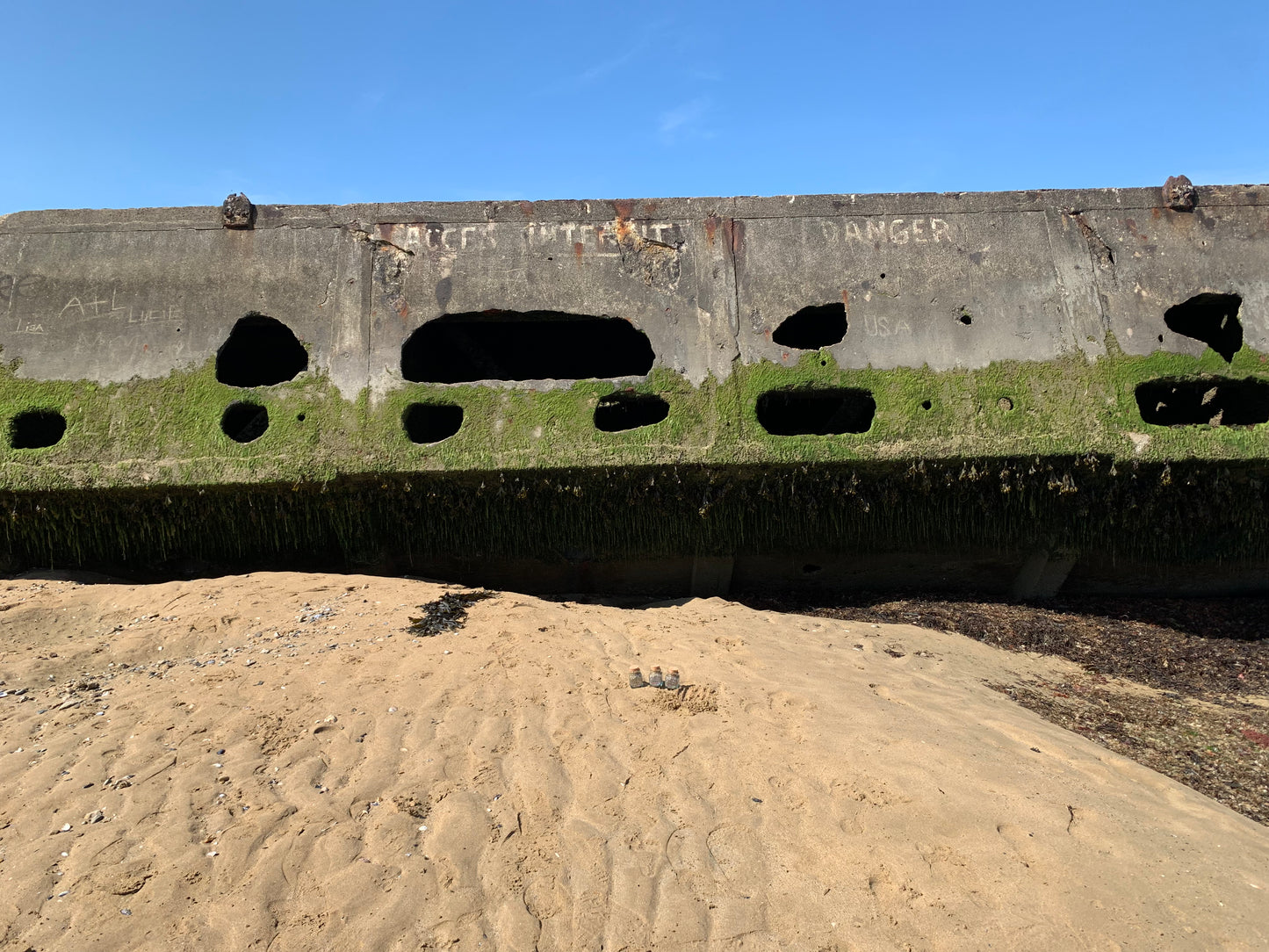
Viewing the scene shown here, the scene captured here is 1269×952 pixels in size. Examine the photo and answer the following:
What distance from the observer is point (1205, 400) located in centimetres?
723

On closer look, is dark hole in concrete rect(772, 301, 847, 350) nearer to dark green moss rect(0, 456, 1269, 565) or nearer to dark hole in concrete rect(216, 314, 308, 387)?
dark green moss rect(0, 456, 1269, 565)

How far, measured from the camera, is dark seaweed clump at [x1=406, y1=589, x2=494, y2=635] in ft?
16.4

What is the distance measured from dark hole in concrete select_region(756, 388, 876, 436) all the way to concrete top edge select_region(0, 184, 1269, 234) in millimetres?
1499

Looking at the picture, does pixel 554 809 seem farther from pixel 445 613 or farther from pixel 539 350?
pixel 539 350

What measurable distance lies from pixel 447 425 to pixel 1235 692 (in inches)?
240

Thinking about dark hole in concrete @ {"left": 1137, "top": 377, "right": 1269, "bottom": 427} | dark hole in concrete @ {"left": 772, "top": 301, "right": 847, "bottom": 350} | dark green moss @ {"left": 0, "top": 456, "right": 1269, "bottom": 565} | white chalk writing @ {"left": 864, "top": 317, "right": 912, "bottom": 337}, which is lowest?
dark green moss @ {"left": 0, "top": 456, "right": 1269, "bottom": 565}

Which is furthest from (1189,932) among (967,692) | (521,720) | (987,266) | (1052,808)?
(987,266)

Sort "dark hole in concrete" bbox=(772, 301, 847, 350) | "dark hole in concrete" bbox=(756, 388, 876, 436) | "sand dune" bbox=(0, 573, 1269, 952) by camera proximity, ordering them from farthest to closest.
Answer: "dark hole in concrete" bbox=(772, 301, 847, 350) → "dark hole in concrete" bbox=(756, 388, 876, 436) → "sand dune" bbox=(0, 573, 1269, 952)

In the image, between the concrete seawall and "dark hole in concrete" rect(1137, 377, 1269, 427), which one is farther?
"dark hole in concrete" rect(1137, 377, 1269, 427)

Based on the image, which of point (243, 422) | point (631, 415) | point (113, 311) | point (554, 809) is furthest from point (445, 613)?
point (113, 311)

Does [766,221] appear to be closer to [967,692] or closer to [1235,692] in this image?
[967,692]

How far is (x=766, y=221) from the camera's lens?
6508 millimetres

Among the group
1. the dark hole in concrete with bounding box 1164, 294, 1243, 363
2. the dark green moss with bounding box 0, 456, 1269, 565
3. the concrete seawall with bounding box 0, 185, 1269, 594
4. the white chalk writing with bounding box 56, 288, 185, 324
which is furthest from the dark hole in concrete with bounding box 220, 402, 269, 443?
the dark hole in concrete with bounding box 1164, 294, 1243, 363

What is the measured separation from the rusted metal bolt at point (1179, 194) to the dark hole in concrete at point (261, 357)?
7170 mm
